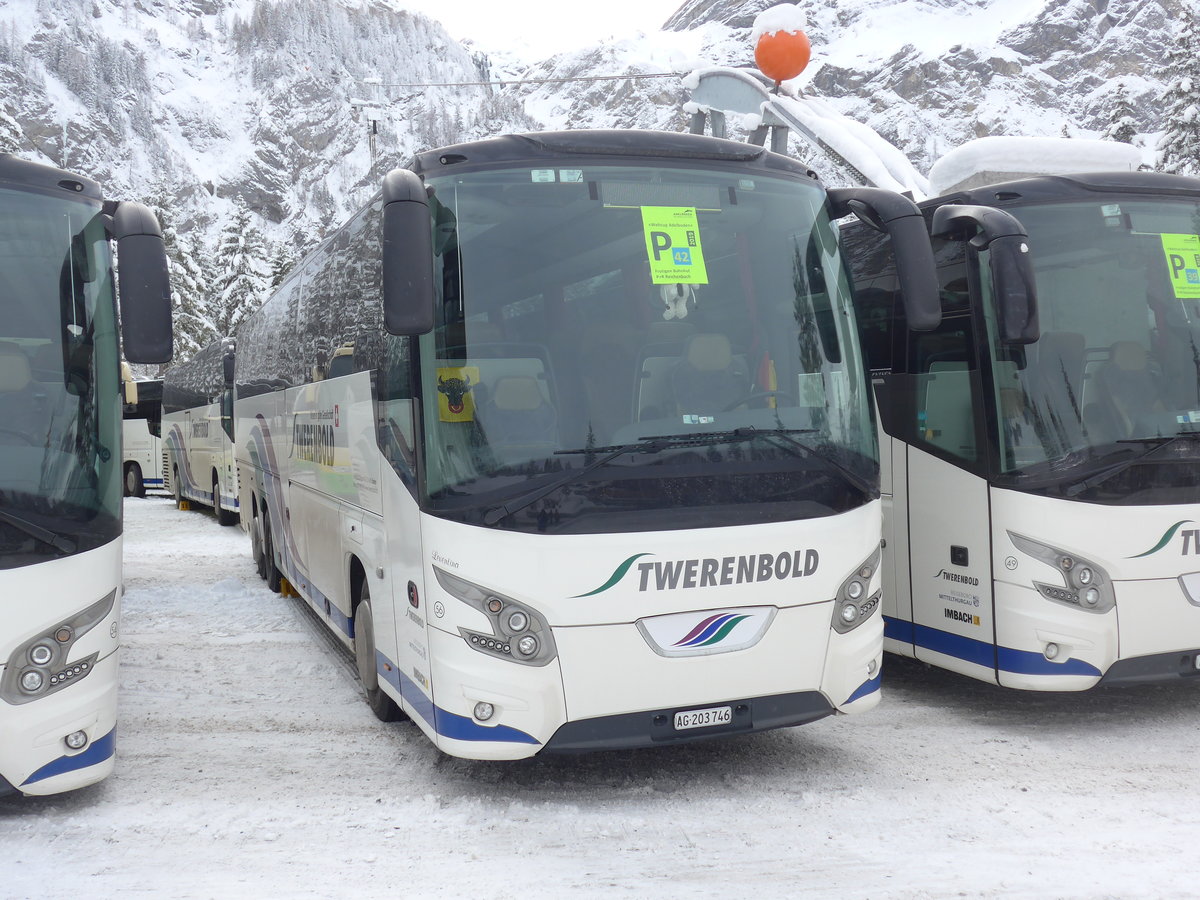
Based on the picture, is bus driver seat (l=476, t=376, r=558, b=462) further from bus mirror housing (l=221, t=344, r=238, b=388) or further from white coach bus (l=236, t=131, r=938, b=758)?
bus mirror housing (l=221, t=344, r=238, b=388)

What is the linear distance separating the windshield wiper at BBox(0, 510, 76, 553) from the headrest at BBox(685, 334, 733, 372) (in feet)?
9.39

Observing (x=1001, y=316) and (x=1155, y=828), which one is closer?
(x=1155, y=828)

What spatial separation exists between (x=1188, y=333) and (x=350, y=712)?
5.42 metres

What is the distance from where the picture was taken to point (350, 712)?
24.0ft

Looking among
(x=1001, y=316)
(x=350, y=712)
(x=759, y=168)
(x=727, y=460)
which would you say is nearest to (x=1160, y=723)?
(x=1001, y=316)

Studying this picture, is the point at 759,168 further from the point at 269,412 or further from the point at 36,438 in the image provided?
the point at 269,412

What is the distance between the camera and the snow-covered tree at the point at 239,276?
57969 millimetres

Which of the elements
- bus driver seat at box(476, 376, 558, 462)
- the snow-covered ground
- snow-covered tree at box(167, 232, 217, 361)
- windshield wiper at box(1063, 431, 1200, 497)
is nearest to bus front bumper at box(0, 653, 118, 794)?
the snow-covered ground

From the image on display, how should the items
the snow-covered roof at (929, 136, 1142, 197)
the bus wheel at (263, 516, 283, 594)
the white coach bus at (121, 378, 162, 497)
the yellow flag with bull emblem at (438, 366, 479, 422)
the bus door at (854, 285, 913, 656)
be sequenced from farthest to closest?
the white coach bus at (121, 378, 162, 497), the bus wheel at (263, 516, 283, 594), the snow-covered roof at (929, 136, 1142, 197), the bus door at (854, 285, 913, 656), the yellow flag with bull emblem at (438, 366, 479, 422)

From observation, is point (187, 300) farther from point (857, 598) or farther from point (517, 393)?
point (857, 598)

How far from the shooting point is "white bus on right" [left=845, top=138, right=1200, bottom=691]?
6.27 meters

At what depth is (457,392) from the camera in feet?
17.1

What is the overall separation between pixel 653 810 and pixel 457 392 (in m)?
2.09

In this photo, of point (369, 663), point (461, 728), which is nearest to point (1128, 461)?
point (461, 728)
